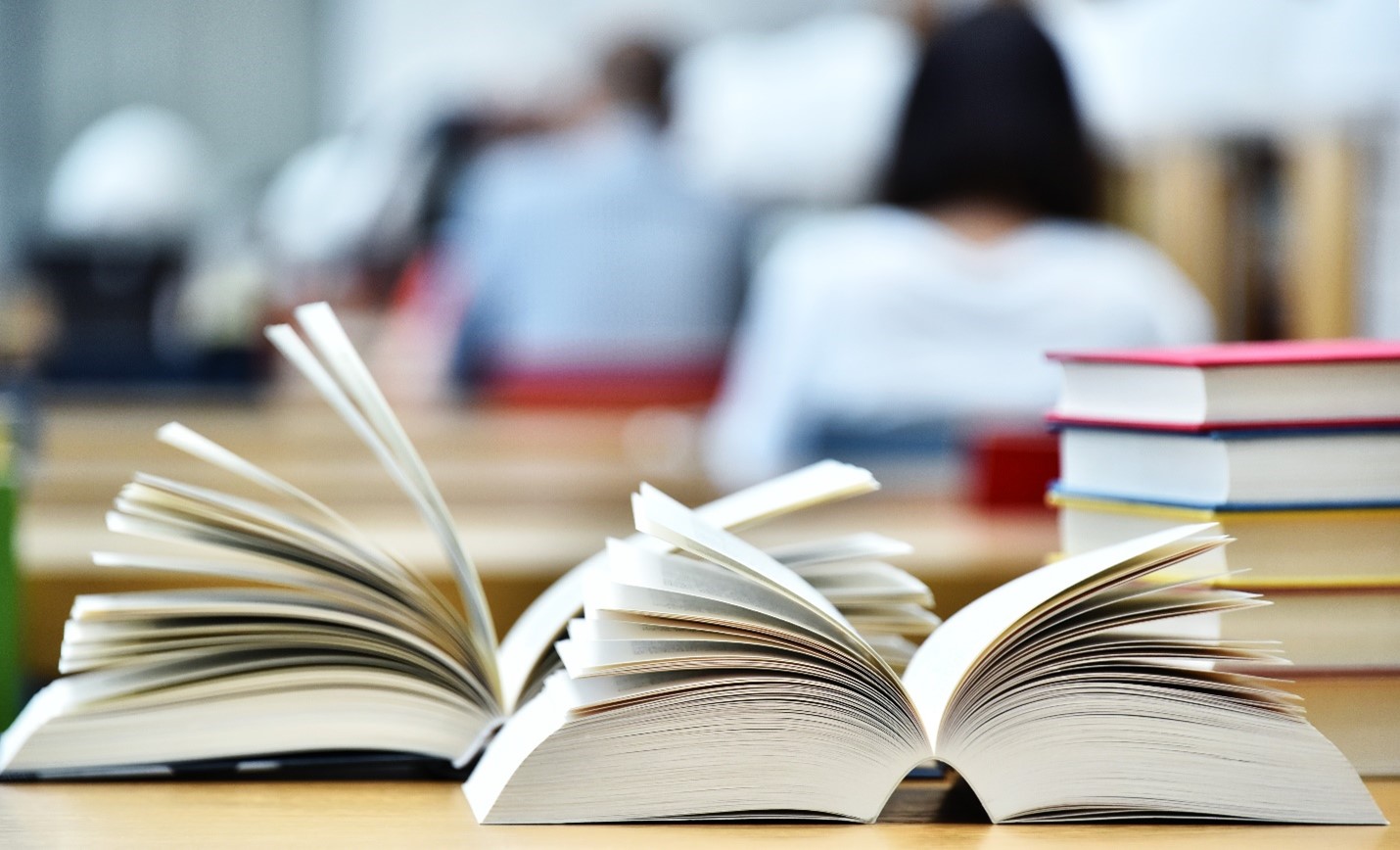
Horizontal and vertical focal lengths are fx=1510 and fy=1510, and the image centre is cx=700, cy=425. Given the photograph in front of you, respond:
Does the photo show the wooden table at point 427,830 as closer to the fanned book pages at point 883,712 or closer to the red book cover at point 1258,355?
the fanned book pages at point 883,712

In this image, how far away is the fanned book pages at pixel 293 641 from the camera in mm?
663

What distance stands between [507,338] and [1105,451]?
3.15 m

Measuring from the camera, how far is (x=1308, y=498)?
66cm

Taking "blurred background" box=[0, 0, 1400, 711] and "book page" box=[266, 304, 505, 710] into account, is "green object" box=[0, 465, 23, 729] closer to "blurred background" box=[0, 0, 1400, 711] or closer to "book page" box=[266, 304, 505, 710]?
"blurred background" box=[0, 0, 1400, 711]

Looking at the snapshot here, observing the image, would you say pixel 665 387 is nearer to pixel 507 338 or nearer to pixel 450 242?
pixel 507 338

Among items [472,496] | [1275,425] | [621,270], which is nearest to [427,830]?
[1275,425]

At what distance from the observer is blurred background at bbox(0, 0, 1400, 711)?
181 cm

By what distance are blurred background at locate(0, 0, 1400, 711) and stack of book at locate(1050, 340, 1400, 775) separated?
33 cm

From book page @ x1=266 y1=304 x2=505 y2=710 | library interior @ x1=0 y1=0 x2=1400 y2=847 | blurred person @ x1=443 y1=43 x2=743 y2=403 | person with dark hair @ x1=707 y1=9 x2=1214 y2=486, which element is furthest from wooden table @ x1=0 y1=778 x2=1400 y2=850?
blurred person @ x1=443 y1=43 x2=743 y2=403

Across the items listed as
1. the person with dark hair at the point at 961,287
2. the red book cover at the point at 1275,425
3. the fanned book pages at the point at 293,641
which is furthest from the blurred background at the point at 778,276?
the red book cover at the point at 1275,425

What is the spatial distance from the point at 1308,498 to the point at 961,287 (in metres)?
1.69

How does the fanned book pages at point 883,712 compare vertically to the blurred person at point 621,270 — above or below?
below

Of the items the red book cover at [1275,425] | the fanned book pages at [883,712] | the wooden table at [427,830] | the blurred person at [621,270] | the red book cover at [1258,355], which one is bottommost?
the wooden table at [427,830]

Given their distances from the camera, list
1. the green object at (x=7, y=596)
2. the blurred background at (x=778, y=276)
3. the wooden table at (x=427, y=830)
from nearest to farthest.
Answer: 1. the wooden table at (x=427, y=830)
2. the green object at (x=7, y=596)
3. the blurred background at (x=778, y=276)
